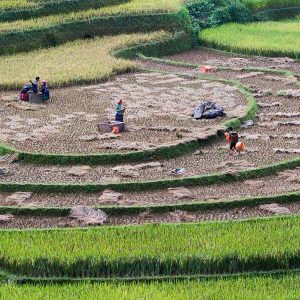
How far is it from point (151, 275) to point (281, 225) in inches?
86.2

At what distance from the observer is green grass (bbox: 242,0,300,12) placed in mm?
34312

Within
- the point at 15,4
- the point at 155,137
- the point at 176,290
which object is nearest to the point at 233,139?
the point at 155,137

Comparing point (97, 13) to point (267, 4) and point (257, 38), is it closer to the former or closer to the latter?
point (257, 38)

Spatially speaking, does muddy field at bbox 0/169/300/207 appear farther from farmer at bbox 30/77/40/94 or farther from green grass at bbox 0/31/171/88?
green grass at bbox 0/31/171/88

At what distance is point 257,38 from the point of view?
96.4ft

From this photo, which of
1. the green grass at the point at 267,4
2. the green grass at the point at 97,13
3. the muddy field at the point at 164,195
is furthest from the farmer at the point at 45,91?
the green grass at the point at 267,4

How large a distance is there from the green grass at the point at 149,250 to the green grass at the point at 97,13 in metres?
13.3

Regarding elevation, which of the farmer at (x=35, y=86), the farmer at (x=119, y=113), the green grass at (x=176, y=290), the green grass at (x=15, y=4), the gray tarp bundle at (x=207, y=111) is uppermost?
the green grass at (x=15, y=4)

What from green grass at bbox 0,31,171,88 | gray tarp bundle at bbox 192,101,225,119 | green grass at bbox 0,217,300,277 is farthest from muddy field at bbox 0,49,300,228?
green grass at bbox 0,217,300,277

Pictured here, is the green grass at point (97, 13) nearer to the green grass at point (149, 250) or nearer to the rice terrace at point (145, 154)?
the rice terrace at point (145, 154)

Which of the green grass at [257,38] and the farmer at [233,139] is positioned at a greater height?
the farmer at [233,139]

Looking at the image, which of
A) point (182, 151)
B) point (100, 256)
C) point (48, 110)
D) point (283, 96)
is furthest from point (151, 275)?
point (283, 96)

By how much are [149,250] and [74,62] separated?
11.9 m

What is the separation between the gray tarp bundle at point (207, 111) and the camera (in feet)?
68.0
